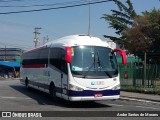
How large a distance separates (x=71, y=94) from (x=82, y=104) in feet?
6.53

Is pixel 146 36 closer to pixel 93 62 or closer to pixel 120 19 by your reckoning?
pixel 120 19

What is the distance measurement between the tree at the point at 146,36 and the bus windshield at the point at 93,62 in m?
23.2

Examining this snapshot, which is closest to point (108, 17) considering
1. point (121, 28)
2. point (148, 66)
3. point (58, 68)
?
point (121, 28)

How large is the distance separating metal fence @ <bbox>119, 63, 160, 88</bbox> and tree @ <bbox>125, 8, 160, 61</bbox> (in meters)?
11.4

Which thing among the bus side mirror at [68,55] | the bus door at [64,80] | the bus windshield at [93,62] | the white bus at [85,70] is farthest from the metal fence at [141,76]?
the bus side mirror at [68,55]

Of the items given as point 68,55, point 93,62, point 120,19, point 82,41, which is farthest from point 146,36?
point 68,55

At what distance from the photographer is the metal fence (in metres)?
28.0

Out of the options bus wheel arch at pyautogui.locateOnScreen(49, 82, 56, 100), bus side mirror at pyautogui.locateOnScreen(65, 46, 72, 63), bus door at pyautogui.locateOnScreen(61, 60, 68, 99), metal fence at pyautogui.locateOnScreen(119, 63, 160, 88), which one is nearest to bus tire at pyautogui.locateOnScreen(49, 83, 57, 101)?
bus wheel arch at pyautogui.locateOnScreen(49, 82, 56, 100)

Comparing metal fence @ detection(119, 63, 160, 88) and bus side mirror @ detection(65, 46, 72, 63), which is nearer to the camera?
bus side mirror @ detection(65, 46, 72, 63)

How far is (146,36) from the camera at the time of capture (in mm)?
42750

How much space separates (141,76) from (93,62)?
1203cm

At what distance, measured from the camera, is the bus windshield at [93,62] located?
1717 centimetres

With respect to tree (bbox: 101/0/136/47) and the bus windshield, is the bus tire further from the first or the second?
tree (bbox: 101/0/136/47)

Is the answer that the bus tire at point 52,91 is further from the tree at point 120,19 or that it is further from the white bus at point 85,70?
the tree at point 120,19
